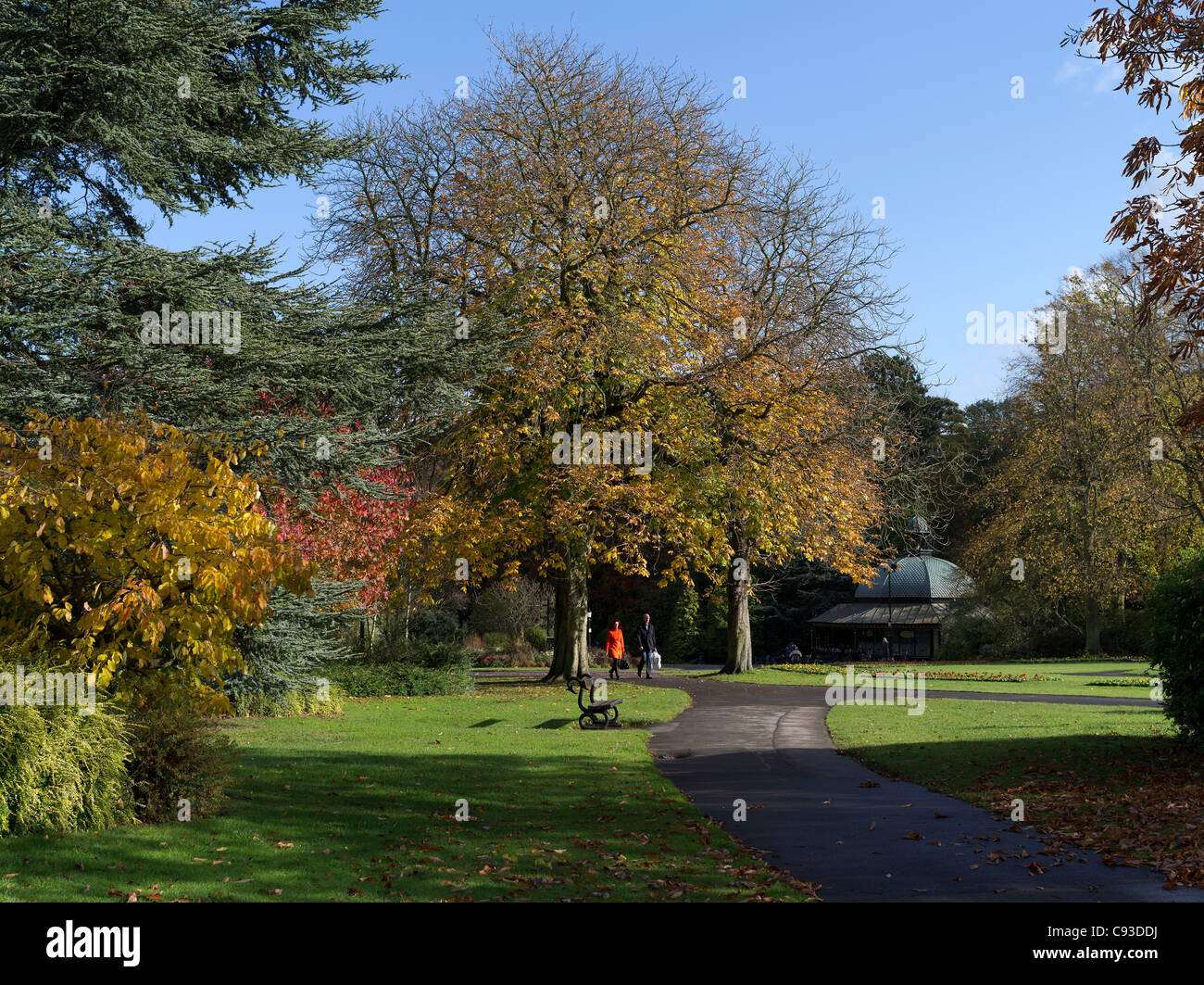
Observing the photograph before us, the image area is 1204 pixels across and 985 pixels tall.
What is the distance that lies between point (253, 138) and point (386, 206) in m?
9.98

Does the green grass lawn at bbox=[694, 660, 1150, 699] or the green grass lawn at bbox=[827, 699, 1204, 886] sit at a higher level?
the green grass lawn at bbox=[827, 699, 1204, 886]

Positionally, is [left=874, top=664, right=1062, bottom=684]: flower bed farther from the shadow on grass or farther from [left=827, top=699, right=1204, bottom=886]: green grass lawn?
the shadow on grass

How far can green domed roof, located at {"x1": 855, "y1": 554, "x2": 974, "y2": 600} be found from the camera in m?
49.7

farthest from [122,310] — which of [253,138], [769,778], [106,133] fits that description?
[769,778]

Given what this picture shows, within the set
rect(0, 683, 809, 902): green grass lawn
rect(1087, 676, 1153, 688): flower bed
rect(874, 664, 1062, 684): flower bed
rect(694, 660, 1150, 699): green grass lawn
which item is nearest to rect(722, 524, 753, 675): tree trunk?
rect(694, 660, 1150, 699): green grass lawn

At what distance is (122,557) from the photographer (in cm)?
939

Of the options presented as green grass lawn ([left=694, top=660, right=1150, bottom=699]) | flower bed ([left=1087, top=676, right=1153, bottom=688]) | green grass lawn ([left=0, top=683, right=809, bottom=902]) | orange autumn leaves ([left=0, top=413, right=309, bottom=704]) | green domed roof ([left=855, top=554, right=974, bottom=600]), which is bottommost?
green grass lawn ([left=694, top=660, right=1150, bottom=699])

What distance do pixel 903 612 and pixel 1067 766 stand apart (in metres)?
37.6

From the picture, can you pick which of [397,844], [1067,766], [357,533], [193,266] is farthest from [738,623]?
[397,844]

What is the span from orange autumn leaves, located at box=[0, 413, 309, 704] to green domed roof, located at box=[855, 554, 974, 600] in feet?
142

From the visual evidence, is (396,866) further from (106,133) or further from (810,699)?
(810,699)

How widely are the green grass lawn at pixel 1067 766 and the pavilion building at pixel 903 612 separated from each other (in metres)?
28.6

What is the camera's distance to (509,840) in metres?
8.70

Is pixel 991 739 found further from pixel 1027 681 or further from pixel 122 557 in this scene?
pixel 1027 681
